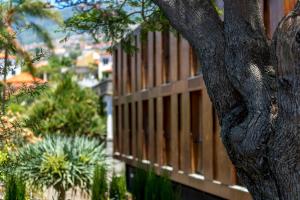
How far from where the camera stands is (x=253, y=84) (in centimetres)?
757

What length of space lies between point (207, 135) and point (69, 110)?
23.0m

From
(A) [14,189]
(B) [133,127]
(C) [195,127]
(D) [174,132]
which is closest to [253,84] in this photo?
(A) [14,189]

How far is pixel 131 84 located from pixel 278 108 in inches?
972

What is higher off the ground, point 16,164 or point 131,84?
point 131,84

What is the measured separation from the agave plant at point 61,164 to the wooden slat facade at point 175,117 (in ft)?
9.09

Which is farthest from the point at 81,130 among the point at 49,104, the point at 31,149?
the point at 31,149

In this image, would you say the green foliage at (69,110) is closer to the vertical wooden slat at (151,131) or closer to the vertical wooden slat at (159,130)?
the vertical wooden slat at (151,131)

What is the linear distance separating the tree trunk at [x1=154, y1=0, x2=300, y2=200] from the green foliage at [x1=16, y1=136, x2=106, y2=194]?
12251 mm

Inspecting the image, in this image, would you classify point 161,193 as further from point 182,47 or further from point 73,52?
point 73,52

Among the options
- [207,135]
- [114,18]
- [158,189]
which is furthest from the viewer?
[207,135]

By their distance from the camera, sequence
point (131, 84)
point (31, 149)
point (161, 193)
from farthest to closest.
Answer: point (131, 84) < point (31, 149) < point (161, 193)

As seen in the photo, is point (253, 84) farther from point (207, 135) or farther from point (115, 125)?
point (115, 125)

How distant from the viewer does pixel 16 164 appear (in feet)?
39.8

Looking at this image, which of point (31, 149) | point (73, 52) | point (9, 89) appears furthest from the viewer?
point (73, 52)
